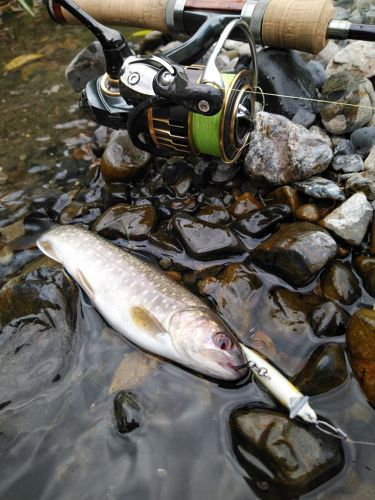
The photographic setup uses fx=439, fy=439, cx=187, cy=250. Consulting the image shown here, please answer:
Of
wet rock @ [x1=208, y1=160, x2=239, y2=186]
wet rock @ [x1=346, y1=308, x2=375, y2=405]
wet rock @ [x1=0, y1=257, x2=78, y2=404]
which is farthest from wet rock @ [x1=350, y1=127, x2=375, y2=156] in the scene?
wet rock @ [x1=0, y1=257, x2=78, y2=404]

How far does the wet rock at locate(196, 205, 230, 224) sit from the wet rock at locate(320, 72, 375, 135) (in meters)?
1.17

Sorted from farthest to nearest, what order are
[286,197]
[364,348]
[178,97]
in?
[286,197]
[178,97]
[364,348]

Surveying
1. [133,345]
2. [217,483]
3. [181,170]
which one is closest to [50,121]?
[181,170]

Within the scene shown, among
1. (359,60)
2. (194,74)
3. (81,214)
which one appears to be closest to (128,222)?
(81,214)

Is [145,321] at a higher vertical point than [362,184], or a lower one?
lower

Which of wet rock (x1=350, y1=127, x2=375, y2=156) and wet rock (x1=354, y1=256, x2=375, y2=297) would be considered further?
wet rock (x1=350, y1=127, x2=375, y2=156)

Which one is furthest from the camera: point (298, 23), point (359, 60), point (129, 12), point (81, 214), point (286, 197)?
point (129, 12)

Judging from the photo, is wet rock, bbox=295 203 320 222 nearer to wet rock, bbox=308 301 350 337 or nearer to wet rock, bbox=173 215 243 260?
wet rock, bbox=173 215 243 260

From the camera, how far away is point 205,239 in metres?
3.19

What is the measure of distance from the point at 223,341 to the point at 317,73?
109 inches

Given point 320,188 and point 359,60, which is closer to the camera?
point 320,188

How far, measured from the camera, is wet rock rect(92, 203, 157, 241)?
346 cm

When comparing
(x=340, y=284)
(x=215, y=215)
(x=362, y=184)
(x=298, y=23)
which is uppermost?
(x=298, y=23)

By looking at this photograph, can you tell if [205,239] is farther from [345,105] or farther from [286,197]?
[345,105]
